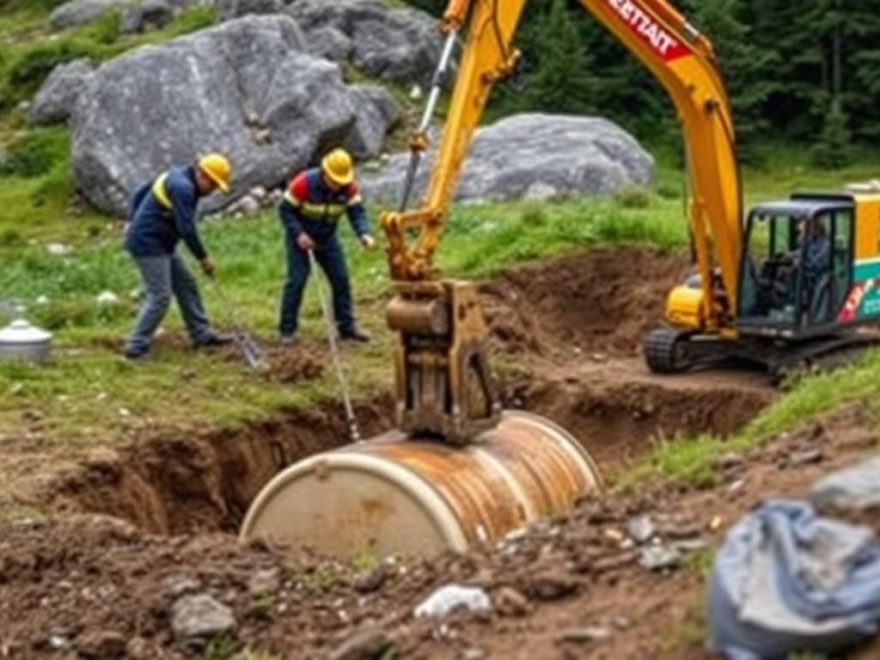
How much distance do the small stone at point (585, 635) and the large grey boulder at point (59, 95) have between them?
28.7 metres

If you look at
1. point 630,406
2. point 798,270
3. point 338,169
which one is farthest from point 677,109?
point 338,169

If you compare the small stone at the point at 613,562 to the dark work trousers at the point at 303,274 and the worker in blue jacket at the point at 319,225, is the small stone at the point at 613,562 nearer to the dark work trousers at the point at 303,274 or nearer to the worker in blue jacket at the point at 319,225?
the worker in blue jacket at the point at 319,225

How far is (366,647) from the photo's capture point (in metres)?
7.63

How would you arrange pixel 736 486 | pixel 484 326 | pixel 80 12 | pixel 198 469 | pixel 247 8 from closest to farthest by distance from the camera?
1. pixel 736 486
2. pixel 484 326
3. pixel 198 469
4. pixel 247 8
5. pixel 80 12

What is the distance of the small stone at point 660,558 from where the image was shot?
25.5 ft

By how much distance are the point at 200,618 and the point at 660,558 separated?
2.48 m

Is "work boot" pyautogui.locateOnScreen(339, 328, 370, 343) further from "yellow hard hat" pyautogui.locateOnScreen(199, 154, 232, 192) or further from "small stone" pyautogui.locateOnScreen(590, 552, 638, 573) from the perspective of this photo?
"small stone" pyautogui.locateOnScreen(590, 552, 638, 573)

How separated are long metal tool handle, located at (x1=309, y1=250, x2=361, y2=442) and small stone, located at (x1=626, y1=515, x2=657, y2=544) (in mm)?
7194

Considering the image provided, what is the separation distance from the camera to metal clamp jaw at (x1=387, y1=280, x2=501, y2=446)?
1232 cm

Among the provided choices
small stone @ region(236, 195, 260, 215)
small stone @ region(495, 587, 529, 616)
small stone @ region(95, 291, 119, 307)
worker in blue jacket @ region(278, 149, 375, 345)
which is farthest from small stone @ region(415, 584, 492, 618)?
small stone @ region(236, 195, 260, 215)

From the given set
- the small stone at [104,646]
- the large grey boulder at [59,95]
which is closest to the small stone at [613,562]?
the small stone at [104,646]

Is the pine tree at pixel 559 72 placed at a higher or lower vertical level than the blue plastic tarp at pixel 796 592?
lower

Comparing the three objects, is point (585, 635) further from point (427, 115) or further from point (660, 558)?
point (427, 115)

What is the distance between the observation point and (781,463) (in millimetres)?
8789
